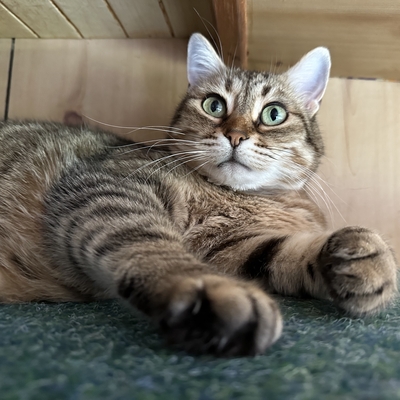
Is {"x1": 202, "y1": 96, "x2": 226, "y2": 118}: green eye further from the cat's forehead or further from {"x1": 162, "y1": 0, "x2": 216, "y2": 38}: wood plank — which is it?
{"x1": 162, "y1": 0, "x2": 216, "y2": 38}: wood plank

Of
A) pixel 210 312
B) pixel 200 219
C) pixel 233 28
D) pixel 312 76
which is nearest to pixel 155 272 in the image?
pixel 210 312

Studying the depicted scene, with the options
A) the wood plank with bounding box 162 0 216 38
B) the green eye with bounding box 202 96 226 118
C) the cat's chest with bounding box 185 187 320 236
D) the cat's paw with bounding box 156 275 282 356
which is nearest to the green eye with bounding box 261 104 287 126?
the green eye with bounding box 202 96 226 118

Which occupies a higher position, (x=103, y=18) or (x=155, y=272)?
(x=103, y=18)

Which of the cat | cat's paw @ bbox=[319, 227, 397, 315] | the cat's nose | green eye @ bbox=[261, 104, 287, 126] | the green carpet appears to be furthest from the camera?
green eye @ bbox=[261, 104, 287, 126]

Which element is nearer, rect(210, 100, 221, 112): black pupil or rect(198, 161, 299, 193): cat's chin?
rect(198, 161, 299, 193): cat's chin

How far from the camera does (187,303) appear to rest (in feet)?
1.70

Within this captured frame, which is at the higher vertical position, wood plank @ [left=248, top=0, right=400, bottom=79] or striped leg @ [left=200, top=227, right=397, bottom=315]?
wood plank @ [left=248, top=0, right=400, bottom=79]

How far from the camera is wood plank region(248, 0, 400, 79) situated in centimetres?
117

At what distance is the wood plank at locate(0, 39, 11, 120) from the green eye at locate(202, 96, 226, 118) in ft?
2.92

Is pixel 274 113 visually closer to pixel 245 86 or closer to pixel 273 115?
pixel 273 115

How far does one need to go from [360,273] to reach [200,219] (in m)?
0.48

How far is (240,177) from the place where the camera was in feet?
3.67

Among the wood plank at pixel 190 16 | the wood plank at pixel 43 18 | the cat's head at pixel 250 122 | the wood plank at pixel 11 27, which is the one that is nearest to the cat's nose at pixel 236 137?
the cat's head at pixel 250 122

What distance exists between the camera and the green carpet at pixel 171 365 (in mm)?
432
